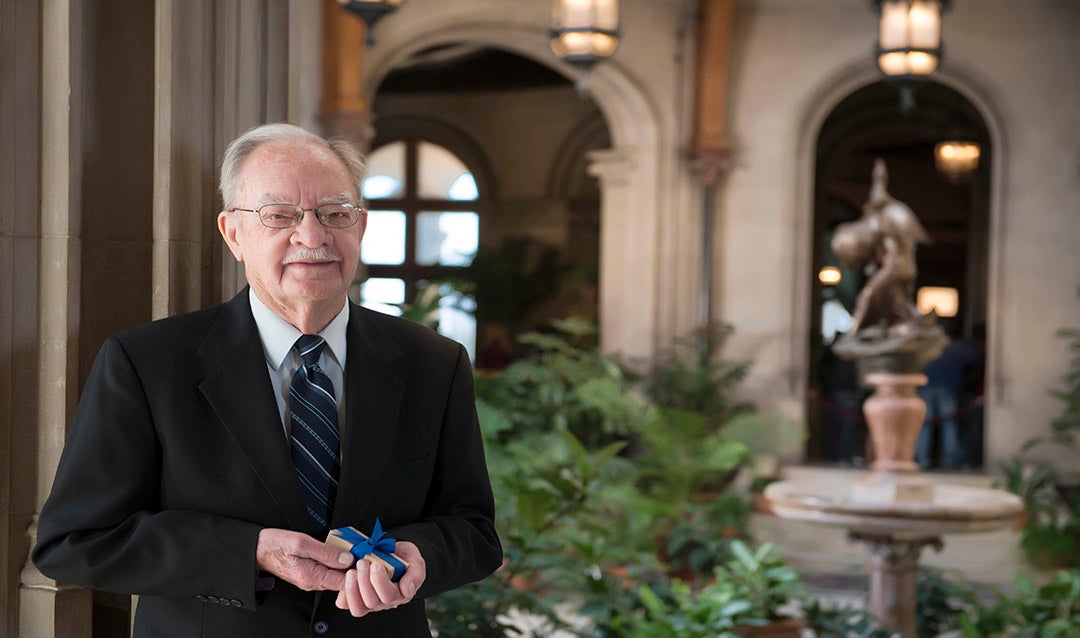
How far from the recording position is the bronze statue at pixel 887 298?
7188 millimetres

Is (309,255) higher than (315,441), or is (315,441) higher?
(309,255)

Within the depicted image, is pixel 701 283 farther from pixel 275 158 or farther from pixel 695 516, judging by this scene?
pixel 275 158

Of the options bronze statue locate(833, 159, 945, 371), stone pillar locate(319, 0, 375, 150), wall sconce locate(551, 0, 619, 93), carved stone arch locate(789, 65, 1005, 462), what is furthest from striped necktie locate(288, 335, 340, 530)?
carved stone arch locate(789, 65, 1005, 462)

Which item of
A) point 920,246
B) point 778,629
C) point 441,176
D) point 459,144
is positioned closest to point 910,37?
point 778,629

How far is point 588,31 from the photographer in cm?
782

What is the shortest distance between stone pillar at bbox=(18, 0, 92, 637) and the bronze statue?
5486 mm

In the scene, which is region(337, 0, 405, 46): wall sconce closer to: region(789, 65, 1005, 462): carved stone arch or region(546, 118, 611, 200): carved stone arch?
region(789, 65, 1005, 462): carved stone arch

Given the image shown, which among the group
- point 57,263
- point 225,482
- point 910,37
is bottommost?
point 225,482

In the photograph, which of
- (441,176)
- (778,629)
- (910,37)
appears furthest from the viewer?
(441,176)

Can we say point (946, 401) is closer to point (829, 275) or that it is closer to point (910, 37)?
point (829, 275)

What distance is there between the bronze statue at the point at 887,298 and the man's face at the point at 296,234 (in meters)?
5.51

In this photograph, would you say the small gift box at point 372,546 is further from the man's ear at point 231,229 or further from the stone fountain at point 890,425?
the stone fountain at point 890,425

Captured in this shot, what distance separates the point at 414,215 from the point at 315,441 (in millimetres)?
16174

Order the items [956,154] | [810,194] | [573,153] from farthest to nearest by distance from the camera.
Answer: [573,153] < [956,154] < [810,194]
